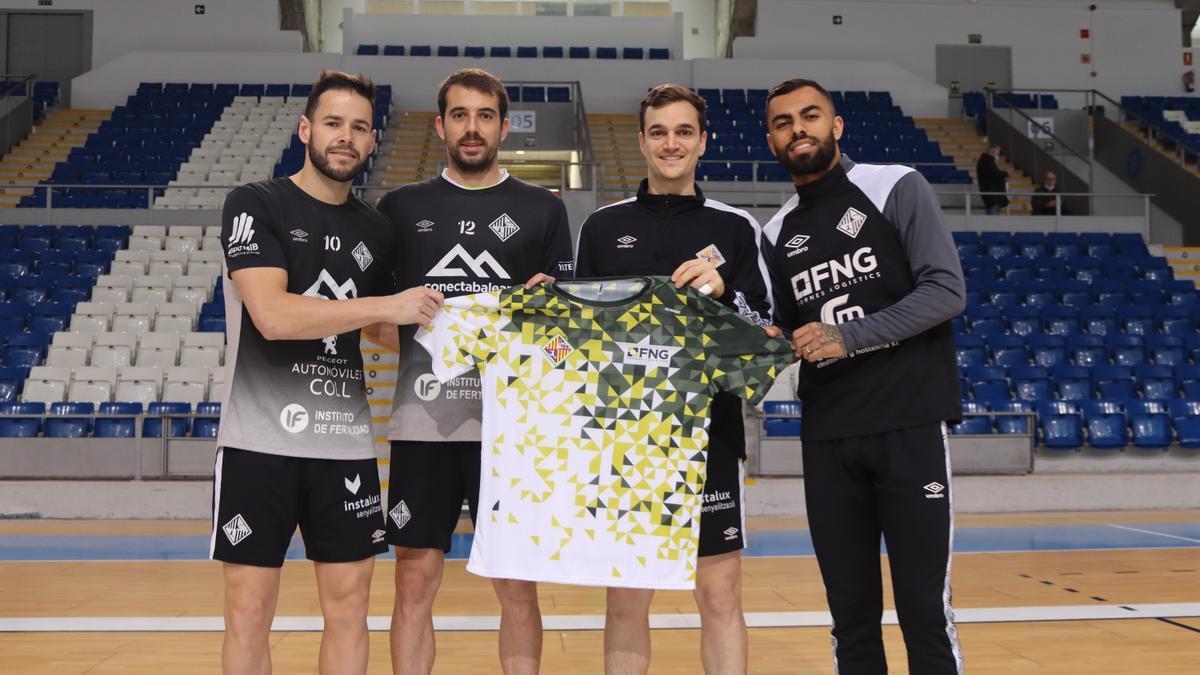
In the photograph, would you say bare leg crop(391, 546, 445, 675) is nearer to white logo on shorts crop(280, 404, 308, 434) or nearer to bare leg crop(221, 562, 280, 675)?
bare leg crop(221, 562, 280, 675)

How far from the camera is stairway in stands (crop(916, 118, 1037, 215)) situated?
15.1 meters

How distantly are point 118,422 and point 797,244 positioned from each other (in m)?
8.02

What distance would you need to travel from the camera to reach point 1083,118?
729 inches

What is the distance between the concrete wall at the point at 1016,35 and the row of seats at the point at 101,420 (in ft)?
46.8

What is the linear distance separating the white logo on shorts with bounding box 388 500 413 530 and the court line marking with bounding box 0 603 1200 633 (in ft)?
5.82

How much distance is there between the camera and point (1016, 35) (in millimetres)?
20078

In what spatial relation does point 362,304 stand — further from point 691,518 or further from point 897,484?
point 897,484

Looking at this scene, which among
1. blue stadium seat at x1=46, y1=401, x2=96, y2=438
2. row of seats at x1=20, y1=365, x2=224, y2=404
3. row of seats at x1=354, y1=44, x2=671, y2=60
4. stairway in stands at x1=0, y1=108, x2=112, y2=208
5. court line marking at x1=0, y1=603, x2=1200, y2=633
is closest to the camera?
court line marking at x1=0, y1=603, x2=1200, y2=633

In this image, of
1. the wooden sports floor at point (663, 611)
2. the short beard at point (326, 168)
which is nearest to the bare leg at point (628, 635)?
the wooden sports floor at point (663, 611)

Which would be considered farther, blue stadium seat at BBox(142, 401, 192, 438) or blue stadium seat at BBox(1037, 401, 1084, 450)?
blue stadium seat at BBox(1037, 401, 1084, 450)

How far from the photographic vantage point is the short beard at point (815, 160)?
2.83m

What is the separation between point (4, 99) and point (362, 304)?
59.5 ft

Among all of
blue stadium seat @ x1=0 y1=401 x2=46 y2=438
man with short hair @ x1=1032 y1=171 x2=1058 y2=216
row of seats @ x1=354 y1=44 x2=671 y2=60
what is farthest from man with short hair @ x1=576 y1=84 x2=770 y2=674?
row of seats @ x1=354 y1=44 x2=671 y2=60

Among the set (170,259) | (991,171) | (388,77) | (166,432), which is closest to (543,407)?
(166,432)
